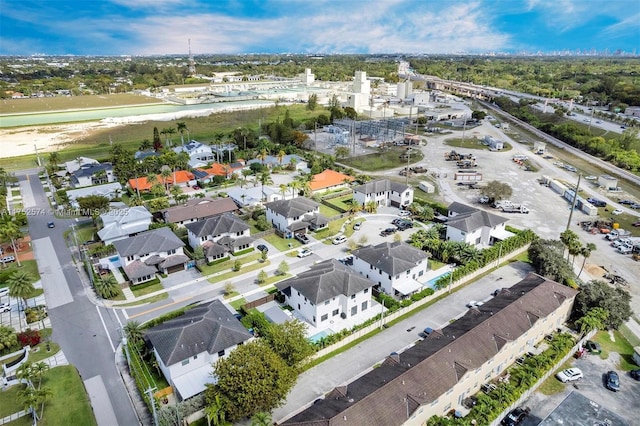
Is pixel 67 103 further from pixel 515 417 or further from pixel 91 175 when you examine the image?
pixel 515 417

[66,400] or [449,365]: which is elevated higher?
[449,365]

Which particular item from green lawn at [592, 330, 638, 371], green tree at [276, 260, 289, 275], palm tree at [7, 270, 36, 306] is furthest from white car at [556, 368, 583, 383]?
palm tree at [7, 270, 36, 306]

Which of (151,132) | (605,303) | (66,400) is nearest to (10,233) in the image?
(66,400)

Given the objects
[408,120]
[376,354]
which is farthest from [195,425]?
[408,120]

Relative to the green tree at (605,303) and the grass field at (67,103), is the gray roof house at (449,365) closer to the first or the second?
the green tree at (605,303)

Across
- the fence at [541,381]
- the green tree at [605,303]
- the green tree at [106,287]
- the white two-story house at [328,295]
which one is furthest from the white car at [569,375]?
the green tree at [106,287]

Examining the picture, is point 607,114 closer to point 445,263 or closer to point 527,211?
point 527,211
